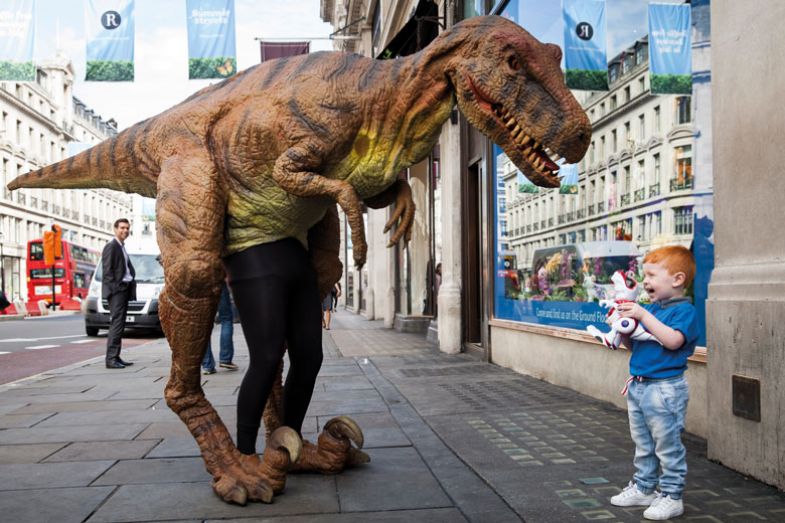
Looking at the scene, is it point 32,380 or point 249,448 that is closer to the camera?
point 249,448

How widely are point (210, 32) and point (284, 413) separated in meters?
11.6

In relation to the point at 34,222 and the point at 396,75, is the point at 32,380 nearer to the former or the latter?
the point at 396,75

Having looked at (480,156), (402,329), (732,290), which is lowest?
(402,329)

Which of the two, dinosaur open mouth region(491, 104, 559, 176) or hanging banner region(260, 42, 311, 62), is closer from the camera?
dinosaur open mouth region(491, 104, 559, 176)

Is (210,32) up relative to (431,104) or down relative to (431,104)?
up

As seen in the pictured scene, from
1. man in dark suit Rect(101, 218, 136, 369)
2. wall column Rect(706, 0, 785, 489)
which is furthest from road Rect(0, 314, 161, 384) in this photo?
wall column Rect(706, 0, 785, 489)

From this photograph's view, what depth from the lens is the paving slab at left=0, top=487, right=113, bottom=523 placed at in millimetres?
2922

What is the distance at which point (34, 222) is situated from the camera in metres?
52.2

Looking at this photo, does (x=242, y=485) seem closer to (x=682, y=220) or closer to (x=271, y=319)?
(x=271, y=319)

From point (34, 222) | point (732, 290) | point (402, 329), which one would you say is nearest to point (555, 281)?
point (732, 290)

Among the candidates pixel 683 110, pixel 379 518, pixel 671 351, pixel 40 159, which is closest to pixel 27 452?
pixel 379 518

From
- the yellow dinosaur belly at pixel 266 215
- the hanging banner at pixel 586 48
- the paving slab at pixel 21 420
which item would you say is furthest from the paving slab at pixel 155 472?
the hanging banner at pixel 586 48

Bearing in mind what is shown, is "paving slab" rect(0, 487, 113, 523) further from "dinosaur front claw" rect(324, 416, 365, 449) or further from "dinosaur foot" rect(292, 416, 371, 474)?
"dinosaur front claw" rect(324, 416, 365, 449)

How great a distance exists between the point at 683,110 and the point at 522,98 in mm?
2773
